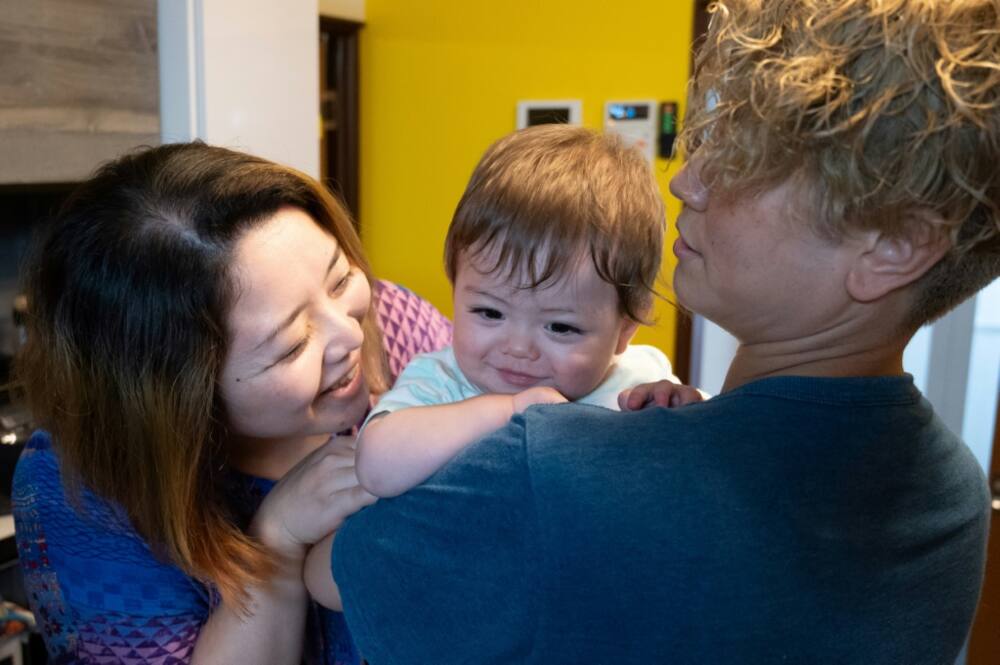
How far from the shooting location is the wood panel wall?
166cm

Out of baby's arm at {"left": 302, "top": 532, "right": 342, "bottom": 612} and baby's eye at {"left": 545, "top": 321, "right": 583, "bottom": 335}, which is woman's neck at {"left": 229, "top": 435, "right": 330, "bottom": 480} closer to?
baby's arm at {"left": 302, "top": 532, "right": 342, "bottom": 612}

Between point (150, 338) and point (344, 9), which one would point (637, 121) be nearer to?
point (344, 9)

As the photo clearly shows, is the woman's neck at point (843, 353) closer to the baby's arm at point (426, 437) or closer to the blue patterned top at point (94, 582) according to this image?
the baby's arm at point (426, 437)

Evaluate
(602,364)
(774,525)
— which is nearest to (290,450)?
(602,364)

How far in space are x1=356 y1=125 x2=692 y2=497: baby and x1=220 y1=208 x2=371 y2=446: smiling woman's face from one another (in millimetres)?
102

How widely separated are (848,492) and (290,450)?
2.75 feet

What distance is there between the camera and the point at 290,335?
99 centimetres

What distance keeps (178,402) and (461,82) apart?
259 cm

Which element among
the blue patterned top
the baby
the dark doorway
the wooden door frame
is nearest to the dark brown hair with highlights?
the baby

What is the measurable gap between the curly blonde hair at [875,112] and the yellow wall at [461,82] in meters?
1.93

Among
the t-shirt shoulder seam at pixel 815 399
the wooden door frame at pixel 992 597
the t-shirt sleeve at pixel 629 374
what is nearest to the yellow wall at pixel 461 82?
the wooden door frame at pixel 992 597

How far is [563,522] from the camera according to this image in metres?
0.59

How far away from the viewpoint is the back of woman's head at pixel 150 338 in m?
0.96

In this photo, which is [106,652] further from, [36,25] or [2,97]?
[36,25]
